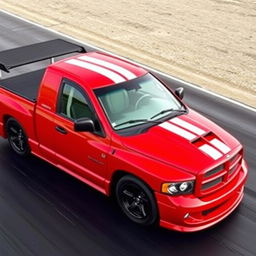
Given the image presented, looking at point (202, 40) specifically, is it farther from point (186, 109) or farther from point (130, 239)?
point (130, 239)

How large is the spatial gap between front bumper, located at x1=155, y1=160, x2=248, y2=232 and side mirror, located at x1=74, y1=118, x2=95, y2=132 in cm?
138

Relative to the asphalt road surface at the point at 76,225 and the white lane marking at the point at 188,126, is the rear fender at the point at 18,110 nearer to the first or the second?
the asphalt road surface at the point at 76,225

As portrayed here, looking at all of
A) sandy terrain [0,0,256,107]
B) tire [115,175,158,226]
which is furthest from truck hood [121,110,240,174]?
sandy terrain [0,0,256,107]

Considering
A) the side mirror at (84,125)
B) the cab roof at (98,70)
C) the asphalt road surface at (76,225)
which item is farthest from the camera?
the cab roof at (98,70)

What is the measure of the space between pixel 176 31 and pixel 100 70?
11462 mm

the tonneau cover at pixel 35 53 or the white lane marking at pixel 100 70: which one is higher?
the white lane marking at pixel 100 70

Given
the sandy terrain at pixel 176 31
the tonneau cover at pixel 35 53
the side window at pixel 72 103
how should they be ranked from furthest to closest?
the sandy terrain at pixel 176 31
the tonneau cover at pixel 35 53
the side window at pixel 72 103

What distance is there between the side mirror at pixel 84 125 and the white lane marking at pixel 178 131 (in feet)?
3.44

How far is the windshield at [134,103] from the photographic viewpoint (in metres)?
6.74

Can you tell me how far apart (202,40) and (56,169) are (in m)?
10.7

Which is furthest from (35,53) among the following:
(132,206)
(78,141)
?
(132,206)

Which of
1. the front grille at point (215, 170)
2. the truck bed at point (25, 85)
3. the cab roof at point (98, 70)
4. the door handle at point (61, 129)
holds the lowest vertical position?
the truck bed at point (25, 85)

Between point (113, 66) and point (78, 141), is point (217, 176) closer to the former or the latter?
point (78, 141)

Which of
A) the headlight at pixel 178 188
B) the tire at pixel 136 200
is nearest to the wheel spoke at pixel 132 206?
the tire at pixel 136 200
